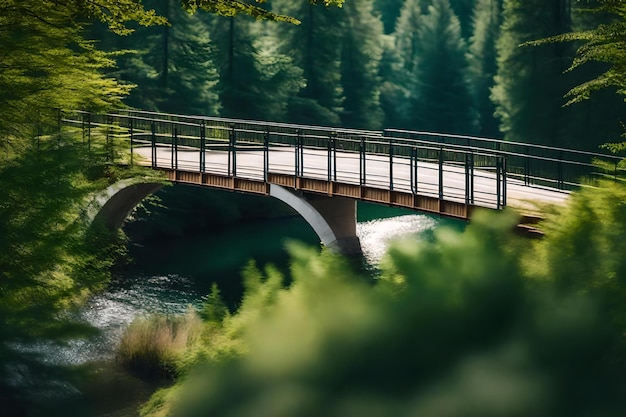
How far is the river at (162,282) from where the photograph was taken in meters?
14.5

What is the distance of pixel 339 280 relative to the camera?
362 cm

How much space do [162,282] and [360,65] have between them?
31.2 meters

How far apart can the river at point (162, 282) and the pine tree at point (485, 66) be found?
77.6 ft

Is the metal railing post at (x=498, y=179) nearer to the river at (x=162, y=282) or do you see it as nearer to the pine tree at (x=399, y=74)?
the river at (x=162, y=282)

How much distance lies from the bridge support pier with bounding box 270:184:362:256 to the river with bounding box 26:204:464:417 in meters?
0.75

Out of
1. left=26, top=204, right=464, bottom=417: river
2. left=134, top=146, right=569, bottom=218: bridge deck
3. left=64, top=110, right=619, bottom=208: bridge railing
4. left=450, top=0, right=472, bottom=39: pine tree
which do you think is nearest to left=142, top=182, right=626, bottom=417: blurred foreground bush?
left=26, top=204, right=464, bottom=417: river

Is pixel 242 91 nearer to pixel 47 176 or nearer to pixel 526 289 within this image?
pixel 47 176

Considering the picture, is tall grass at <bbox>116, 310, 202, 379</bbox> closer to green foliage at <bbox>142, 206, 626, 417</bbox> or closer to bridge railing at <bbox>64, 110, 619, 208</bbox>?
bridge railing at <bbox>64, 110, 619, 208</bbox>

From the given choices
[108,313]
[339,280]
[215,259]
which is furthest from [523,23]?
[339,280]

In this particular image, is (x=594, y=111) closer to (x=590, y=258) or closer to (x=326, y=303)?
(x=590, y=258)

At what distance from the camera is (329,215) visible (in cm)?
2247

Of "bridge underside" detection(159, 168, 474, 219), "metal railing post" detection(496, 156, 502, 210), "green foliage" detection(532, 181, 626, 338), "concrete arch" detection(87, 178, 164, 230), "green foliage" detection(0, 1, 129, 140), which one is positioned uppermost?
"green foliage" detection(0, 1, 129, 140)

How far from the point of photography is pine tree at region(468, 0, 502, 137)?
194ft

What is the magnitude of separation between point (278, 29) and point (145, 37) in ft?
40.3
